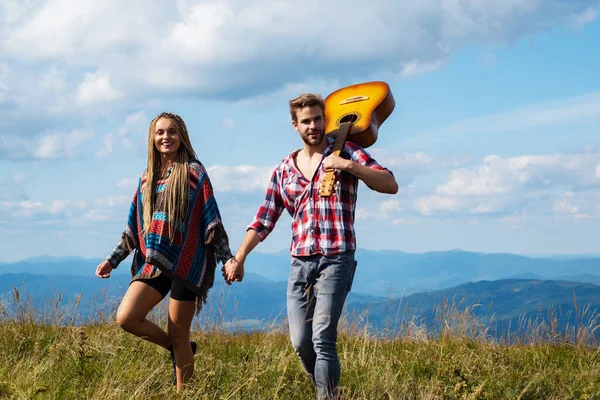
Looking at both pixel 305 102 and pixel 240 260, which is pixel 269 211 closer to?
pixel 240 260

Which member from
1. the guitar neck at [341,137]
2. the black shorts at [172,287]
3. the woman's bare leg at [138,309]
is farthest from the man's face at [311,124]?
the woman's bare leg at [138,309]

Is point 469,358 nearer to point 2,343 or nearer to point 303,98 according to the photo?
point 303,98

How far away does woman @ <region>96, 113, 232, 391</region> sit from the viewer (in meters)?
4.72

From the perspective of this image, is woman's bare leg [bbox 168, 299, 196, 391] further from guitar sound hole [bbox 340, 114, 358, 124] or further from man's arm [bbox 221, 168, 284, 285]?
guitar sound hole [bbox 340, 114, 358, 124]

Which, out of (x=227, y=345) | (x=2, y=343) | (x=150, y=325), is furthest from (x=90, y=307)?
(x=150, y=325)

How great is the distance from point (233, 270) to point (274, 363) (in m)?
1.59

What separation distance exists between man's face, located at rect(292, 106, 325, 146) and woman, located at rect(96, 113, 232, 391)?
0.86 meters

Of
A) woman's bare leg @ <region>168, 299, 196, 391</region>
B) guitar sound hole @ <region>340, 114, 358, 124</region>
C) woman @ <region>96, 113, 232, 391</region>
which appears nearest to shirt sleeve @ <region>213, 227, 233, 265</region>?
woman @ <region>96, 113, 232, 391</region>

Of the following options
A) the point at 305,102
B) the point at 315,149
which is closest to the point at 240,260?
the point at 315,149

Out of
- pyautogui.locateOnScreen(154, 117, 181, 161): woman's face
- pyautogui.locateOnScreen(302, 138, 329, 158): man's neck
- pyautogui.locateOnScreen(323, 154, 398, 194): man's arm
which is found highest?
pyautogui.locateOnScreen(154, 117, 181, 161): woman's face

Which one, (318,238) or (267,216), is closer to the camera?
(318,238)

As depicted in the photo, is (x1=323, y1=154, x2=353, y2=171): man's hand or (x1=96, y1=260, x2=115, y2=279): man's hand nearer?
(x1=323, y1=154, x2=353, y2=171): man's hand

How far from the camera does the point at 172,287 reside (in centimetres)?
482

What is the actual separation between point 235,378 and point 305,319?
1350 mm
